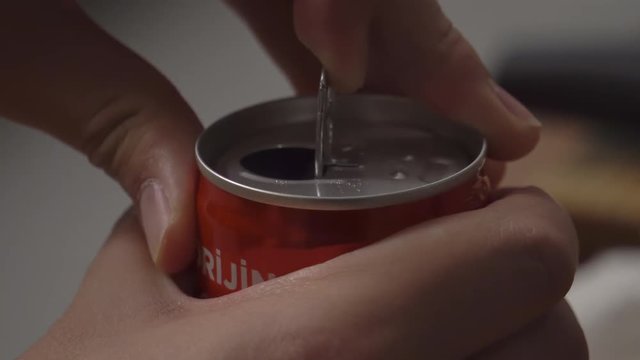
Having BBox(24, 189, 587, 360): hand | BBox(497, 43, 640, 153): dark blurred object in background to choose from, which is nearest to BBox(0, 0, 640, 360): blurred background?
BBox(497, 43, 640, 153): dark blurred object in background

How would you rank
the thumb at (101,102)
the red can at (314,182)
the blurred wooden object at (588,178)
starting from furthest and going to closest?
the blurred wooden object at (588,178), the thumb at (101,102), the red can at (314,182)

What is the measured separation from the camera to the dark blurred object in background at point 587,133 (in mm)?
1017

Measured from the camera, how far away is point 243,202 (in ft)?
1.54

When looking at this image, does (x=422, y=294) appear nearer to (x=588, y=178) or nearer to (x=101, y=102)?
(x=101, y=102)

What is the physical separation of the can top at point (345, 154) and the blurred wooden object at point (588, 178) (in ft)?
1.56

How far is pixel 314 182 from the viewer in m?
0.50

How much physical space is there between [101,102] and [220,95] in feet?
1.87

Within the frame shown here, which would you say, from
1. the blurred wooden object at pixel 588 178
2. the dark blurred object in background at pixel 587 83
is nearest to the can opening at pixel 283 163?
the blurred wooden object at pixel 588 178

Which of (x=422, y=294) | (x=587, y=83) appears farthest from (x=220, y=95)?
Result: (x=422, y=294)

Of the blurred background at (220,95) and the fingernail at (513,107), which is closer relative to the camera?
the fingernail at (513,107)

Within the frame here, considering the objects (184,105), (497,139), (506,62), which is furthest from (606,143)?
(184,105)

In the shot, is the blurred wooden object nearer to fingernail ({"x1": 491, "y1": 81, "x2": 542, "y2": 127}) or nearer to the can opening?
fingernail ({"x1": 491, "y1": 81, "x2": 542, "y2": 127})

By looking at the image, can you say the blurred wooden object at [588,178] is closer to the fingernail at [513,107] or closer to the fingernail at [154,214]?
the fingernail at [513,107]

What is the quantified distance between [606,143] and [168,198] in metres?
0.74
